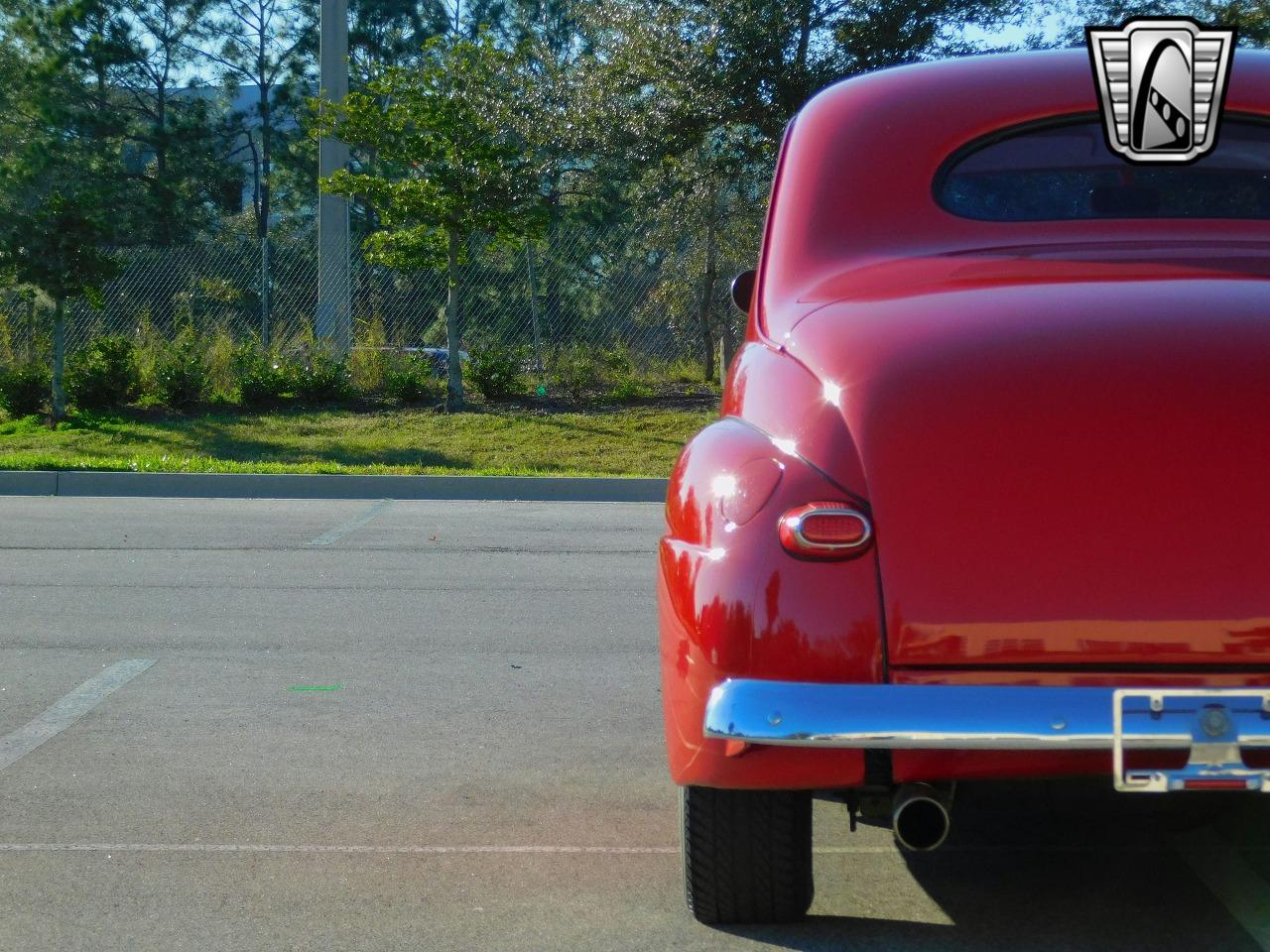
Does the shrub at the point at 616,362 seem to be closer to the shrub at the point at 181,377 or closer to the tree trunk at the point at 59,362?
the shrub at the point at 181,377

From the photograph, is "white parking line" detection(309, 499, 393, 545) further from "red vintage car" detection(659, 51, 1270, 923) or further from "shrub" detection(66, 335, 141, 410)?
"red vintage car" detection(659, 51, 1270, 923)

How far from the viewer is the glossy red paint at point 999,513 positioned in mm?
2648

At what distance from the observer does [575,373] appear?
1916 centimetres

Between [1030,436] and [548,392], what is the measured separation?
16.7 metres

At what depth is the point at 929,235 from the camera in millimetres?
3561

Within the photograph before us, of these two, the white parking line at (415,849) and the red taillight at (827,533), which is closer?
the red taillight at (827,533)

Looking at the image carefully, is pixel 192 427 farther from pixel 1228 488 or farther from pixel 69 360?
pixel 1228 488

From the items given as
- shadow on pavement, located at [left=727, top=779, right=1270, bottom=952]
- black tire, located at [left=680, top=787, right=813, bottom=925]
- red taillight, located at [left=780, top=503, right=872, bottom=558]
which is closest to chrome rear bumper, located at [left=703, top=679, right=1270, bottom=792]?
red taillight, located at [left=780, top=503, right=872, bottom=558]

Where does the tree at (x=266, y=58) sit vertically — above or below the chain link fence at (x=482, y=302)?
above

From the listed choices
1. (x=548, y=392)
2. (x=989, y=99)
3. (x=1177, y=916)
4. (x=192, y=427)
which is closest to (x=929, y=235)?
(x=989, y=99)

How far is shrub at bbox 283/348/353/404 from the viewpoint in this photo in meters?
18.4

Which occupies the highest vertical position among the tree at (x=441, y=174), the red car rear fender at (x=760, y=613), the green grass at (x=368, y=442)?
the tree at (x=441, y=174)

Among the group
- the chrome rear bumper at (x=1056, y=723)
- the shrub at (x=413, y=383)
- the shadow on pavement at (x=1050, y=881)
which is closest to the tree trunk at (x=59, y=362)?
the shrub at (x=413, y=383)

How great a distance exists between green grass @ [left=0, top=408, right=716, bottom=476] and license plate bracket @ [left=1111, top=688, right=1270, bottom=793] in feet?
38.0
